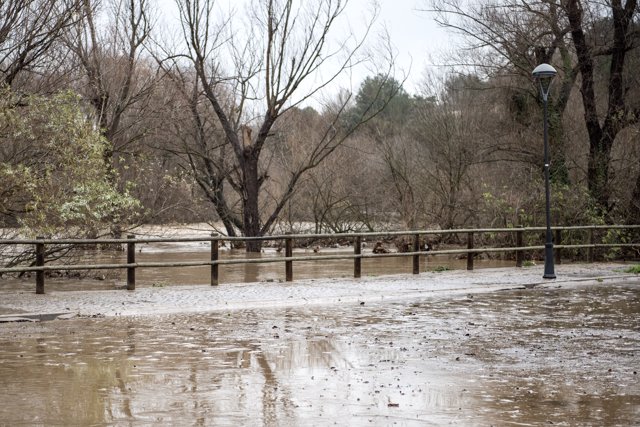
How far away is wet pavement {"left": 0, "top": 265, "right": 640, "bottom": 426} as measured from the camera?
7.63 meters

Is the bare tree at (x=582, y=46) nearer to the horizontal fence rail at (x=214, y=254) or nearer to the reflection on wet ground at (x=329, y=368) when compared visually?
the horizontal fence rail at (x=214, y=254)

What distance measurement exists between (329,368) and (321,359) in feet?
1.92

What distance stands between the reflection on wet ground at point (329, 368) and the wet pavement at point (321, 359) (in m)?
0.02

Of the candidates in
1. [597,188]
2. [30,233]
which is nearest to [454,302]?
[30,233]

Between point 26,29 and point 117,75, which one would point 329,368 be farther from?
point 117,75

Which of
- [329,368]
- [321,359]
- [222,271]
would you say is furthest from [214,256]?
[329,368]

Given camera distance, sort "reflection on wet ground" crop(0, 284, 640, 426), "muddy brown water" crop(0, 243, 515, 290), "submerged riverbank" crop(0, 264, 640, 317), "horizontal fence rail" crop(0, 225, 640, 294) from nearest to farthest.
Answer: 1. "reflection on wet ground" crop(0, 284, 640, 426)
2. "submerged riverbank" crop(0, 264, 640, 317)
3. "horizontal fence rail" crop(0, 225, 640, 294)
4. "muddy brown water" crop(0, 243, 515, 290)

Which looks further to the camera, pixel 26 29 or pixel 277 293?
pixel 26 29

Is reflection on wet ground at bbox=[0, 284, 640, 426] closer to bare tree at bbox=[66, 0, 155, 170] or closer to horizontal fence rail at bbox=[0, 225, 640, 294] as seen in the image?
horizontal fence rail at bbox=[0, 225, 640, 294]

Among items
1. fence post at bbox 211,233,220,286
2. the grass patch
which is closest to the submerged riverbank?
fence post at bbox 211,233,220,286

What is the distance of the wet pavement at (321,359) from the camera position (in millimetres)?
7629

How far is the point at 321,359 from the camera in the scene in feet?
33.8

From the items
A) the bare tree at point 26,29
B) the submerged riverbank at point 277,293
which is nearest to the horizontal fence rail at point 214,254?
the submerged riverbank at point 277,293

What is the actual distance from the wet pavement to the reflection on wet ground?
2cm
